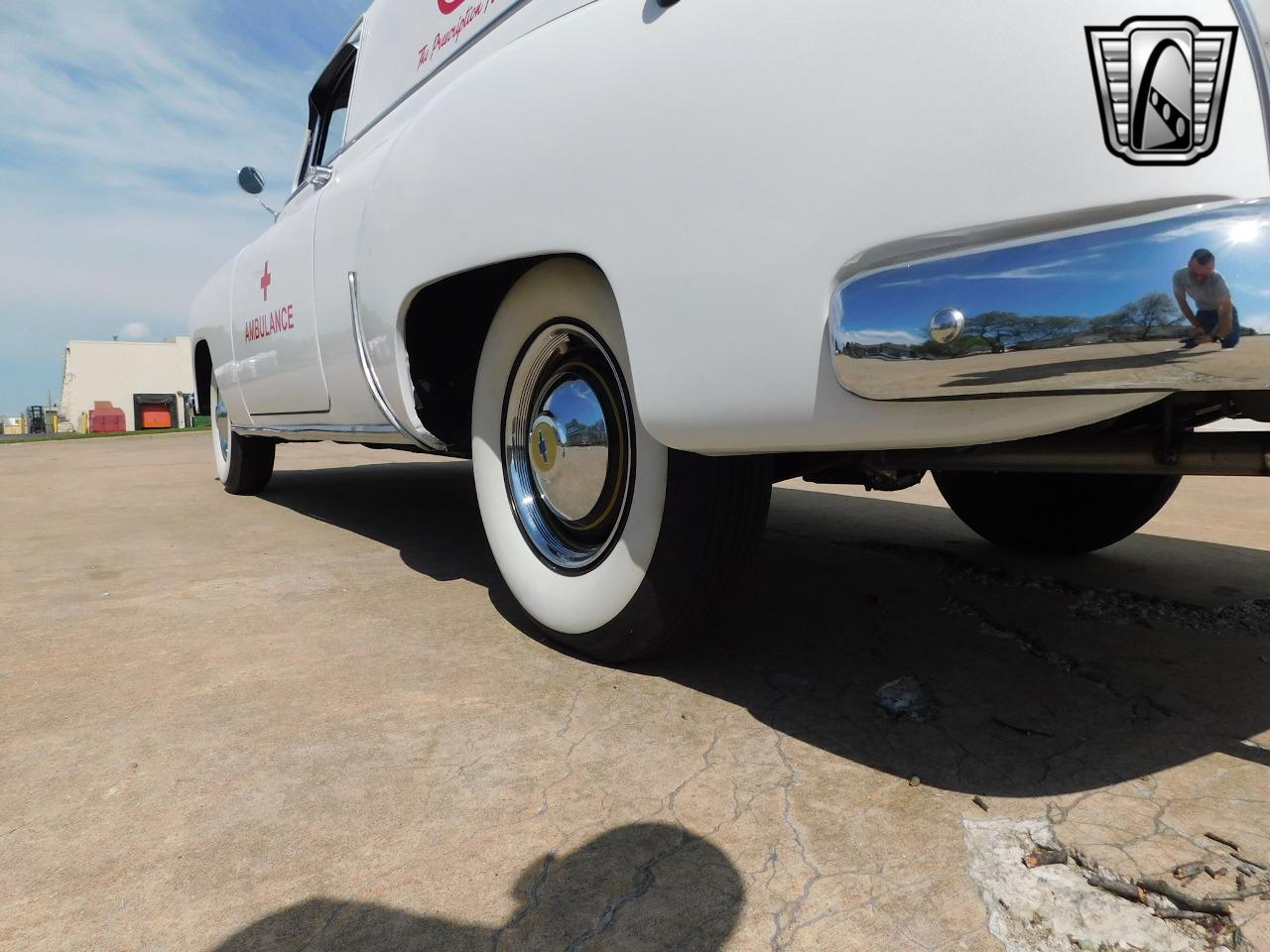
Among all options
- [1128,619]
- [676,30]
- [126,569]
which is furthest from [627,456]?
[126,569]

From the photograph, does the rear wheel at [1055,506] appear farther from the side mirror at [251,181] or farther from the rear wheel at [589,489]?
the side mirror at [251,181]

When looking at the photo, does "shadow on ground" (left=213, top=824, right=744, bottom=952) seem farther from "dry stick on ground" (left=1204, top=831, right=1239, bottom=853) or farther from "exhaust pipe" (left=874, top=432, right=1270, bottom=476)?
"exhaust pipe" (left=874, top=432, right=1270, bottom=476)

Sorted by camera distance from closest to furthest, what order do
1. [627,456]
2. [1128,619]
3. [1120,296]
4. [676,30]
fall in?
[1120,296] → [676,30] → [627,456] → [1128,619]

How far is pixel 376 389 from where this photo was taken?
7.93 ft

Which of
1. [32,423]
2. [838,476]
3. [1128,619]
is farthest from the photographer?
[32,423]

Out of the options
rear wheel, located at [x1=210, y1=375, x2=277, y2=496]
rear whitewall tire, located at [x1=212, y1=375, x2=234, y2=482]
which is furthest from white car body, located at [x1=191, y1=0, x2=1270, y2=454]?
rear whitewall tire, located at [x1=212, y1=375, x2=234, y2=482]

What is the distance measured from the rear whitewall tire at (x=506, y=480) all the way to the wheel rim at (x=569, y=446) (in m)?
0.03

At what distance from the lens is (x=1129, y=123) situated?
1000 mm

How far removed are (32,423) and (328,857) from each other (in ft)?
191

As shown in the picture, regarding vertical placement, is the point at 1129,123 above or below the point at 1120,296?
above

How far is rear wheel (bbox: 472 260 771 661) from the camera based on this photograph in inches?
65.0

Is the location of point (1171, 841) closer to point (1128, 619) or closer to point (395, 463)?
point (1128, 619)

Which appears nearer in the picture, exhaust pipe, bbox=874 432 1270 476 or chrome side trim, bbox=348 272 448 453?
exhaust pipe, bbox=874 432 1270 476

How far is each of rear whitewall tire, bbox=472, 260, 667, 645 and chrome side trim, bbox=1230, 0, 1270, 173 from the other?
106cm
